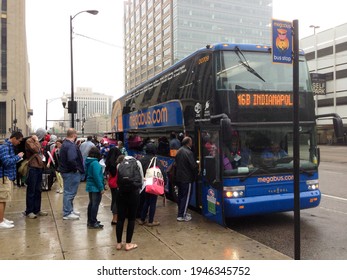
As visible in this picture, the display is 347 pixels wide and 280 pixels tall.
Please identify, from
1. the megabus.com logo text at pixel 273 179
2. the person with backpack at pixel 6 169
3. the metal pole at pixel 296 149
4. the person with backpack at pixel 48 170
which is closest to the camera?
the metal pole at pixel 296 149

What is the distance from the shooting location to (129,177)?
5277 millimetres

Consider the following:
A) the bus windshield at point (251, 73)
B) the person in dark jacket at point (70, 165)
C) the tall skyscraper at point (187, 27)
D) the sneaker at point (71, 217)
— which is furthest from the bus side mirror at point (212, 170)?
the tall skyscraper at point (187, 27)

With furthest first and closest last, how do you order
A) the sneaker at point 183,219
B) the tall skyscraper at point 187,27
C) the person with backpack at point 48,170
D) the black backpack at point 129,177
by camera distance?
the tall skyscraper at point 187,27
the person with backpack at point 48,170
the sneaker at point 183,219
the black backpack at point 129,177

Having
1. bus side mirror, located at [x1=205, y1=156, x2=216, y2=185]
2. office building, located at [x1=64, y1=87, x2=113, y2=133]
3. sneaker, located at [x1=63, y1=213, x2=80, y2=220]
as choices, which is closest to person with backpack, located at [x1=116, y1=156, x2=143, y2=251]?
bus side mirror, located at [x1=205, y1=156, x2=216, y2=185]

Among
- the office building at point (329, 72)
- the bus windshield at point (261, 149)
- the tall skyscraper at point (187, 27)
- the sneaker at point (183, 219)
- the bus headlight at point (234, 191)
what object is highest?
the tall skyscraper at point (187, 27)

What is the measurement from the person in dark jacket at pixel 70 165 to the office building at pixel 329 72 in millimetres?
48653

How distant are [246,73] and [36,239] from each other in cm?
497

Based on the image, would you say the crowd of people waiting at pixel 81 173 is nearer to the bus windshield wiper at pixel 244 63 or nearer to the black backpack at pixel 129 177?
the black backpack at pixel 129 177

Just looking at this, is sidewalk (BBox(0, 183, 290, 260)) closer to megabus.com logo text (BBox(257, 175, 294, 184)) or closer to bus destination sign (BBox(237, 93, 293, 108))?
megabus.com logo text (BBox(257, 175, 294, 184))

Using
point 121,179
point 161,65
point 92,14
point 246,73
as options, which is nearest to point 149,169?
point 121,179

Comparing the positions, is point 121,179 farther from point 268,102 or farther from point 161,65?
point 161,65

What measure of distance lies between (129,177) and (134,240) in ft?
4.58

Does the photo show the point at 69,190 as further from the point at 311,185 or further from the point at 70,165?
the point at 311,185

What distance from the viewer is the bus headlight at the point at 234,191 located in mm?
6582
